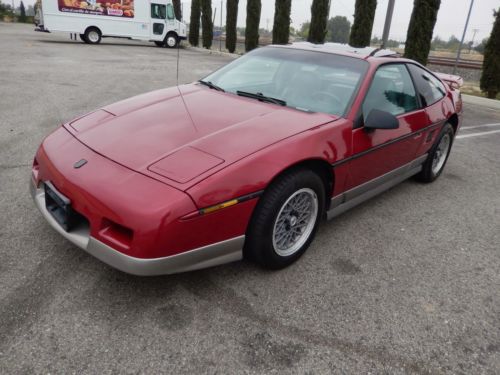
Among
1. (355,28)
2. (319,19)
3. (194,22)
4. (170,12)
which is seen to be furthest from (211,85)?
(194,22)

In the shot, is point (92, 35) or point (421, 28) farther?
point (92, 35)

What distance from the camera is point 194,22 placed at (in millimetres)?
26953

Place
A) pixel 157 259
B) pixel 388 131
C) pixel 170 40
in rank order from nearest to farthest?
pixel 157 259, pixel 388 131, pixel 170 40

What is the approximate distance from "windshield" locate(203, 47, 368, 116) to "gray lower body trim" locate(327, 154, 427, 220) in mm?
638

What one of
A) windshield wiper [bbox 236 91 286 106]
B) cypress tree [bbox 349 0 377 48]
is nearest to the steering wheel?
windshield wiper [bbox 236 91 286 106]

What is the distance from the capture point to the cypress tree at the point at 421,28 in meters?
12.3

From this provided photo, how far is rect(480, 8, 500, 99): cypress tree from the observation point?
36.2ft

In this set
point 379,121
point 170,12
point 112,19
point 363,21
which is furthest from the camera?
point 170,12

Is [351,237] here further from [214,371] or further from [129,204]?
[129,204]

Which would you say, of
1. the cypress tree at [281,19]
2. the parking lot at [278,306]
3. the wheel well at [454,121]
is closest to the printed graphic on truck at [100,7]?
the cypress tree at [281,19]

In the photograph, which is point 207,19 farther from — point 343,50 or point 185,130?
point 185,130

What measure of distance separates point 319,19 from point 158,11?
8766 mm

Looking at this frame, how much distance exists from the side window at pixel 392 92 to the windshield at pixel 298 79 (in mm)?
159

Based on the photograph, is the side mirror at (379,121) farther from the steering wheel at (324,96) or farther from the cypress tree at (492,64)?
the cypress tree at (492,64)
